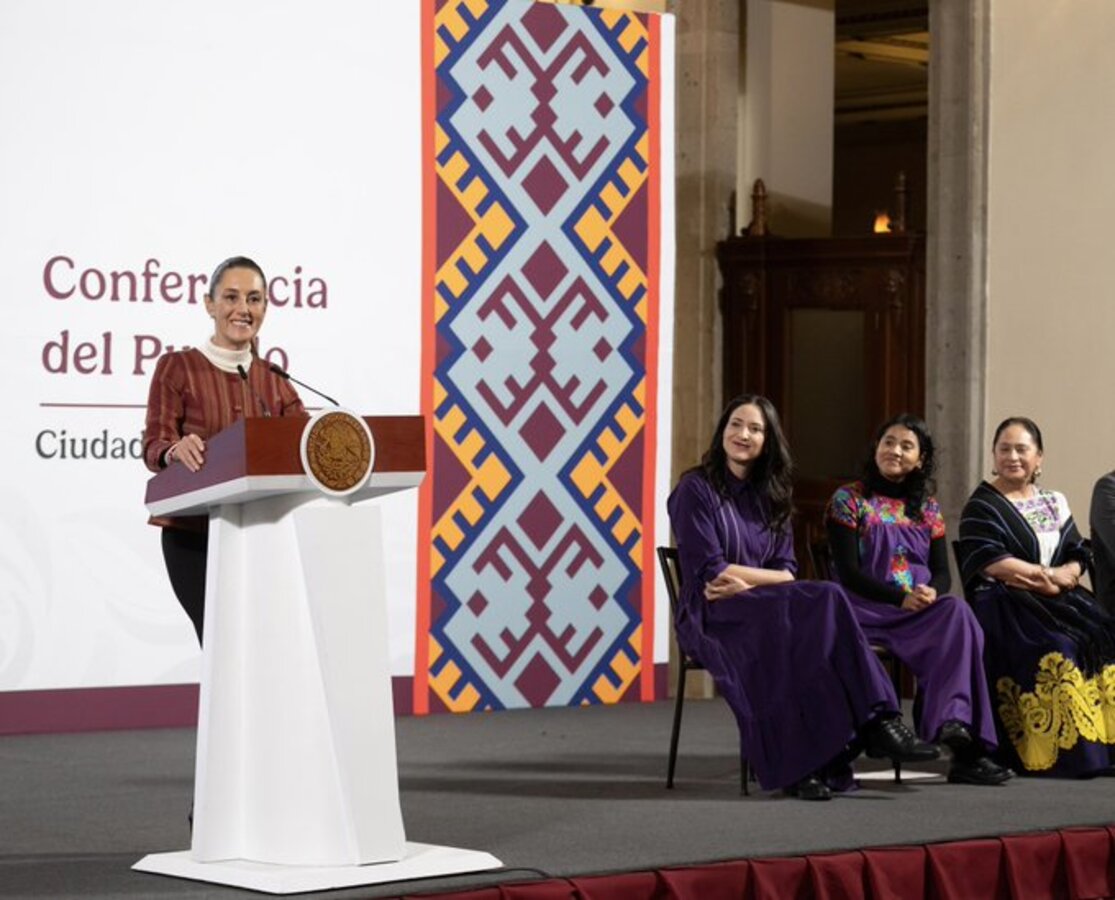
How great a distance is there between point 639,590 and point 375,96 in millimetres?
1898

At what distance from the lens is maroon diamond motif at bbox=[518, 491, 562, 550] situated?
7.30 meters

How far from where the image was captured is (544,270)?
734 cm

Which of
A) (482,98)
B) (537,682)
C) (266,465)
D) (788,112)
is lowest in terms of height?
(537,682)

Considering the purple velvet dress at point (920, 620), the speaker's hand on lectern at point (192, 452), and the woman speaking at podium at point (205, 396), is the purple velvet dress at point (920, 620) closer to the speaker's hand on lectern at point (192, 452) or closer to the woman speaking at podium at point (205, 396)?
the woman speaking at podium at point (205, 396)

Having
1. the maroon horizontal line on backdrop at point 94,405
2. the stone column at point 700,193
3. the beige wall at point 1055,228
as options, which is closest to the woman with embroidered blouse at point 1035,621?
the beige wall at point 1055,228

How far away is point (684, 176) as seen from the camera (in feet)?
28.4

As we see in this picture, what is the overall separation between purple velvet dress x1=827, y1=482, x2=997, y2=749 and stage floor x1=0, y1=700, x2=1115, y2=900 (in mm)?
223

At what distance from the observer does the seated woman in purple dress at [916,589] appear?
5.65 metres

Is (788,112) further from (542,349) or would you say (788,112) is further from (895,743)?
(895,743)

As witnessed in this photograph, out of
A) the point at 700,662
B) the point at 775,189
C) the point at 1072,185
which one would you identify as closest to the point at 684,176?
the point at 775,189

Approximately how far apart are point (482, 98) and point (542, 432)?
44.2 inches

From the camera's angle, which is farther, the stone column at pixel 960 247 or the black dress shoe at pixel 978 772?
the stone column at pixel 960 247

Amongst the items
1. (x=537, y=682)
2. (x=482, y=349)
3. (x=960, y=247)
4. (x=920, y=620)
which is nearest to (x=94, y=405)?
(x=482, y=349)

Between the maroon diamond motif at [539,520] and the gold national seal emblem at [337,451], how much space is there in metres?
3.23
